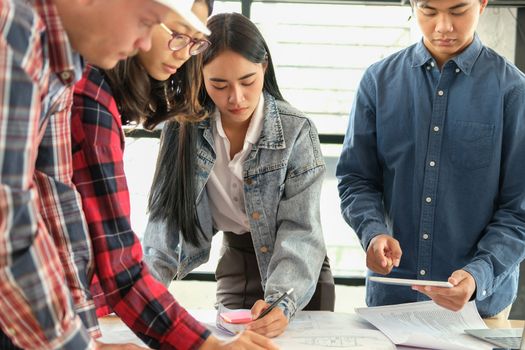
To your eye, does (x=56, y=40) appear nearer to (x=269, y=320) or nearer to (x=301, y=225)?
(x=269, y=320)

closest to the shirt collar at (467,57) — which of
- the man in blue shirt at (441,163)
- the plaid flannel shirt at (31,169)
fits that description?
the man in blue shirt at (441,163)

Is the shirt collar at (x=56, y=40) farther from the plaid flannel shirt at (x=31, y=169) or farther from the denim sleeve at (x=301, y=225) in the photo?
the denim sleeve at (x=301, y=225)

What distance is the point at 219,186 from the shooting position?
6.81 feet

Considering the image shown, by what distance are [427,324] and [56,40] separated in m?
1.18

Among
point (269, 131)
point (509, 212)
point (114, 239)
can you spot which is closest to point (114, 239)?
point (114, 239)

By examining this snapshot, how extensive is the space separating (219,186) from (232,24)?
419mm

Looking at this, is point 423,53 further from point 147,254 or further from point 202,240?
point 147,254

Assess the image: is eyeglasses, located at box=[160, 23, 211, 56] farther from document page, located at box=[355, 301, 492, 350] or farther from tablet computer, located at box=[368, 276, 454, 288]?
document page, located at box=[355, 301, 492, 350]

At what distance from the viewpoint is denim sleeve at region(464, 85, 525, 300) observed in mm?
2027

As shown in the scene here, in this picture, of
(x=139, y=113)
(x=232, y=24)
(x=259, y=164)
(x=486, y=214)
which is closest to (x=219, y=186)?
(x=259, y=164)

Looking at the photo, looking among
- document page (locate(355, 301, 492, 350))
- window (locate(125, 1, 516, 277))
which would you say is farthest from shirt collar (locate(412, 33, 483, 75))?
window (locate(125, 1, 516, 277))

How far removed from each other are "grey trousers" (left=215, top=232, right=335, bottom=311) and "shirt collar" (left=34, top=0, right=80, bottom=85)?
1190 millimetres

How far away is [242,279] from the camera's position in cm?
221

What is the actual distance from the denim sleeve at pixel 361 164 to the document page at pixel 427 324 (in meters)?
0.31
